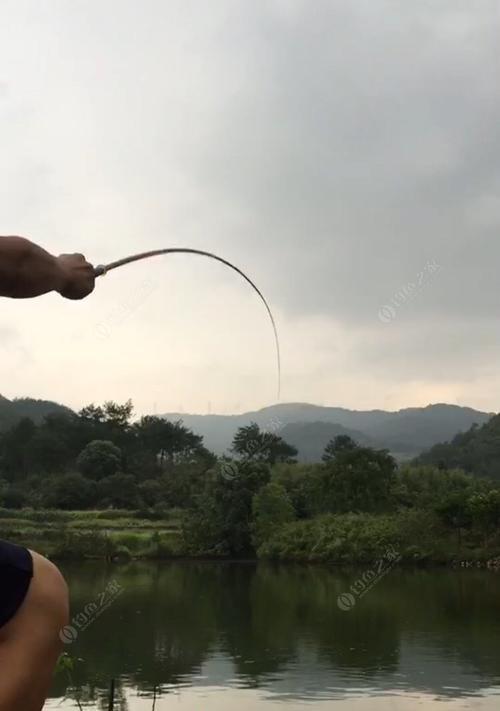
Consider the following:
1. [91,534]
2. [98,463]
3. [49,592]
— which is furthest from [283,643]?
[98,463]

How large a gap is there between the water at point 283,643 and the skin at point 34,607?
472 centimetres

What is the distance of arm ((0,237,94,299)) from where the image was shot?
223cm

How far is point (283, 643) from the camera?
50.3ft

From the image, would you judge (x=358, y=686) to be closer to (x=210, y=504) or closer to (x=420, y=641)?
(x=420, y=641)

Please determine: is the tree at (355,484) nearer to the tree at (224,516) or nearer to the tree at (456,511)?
the tree at (224,516)

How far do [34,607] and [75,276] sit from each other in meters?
0.81

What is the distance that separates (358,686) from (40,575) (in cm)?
1050

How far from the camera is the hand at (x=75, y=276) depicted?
7.61ft

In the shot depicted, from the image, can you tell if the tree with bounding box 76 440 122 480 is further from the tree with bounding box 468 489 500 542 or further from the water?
the tree with bounding box 468 489 500 542

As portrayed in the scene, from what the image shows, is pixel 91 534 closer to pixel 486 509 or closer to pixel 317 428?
pixel 486 509

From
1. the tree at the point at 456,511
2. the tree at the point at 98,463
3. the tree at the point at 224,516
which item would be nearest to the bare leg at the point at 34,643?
the tree at the point at 456,511

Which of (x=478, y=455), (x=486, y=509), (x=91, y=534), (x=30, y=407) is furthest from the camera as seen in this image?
(x=30, y=407)

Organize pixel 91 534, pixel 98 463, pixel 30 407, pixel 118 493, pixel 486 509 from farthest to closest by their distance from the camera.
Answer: pixel 30 407
pixel 98 463
pixel 118 493
pixel 91 534
pixel 486 509

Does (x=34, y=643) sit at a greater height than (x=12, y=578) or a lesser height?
lesser
